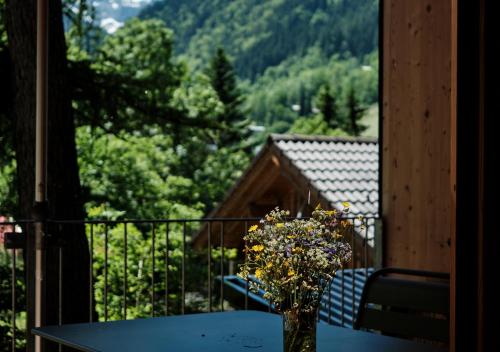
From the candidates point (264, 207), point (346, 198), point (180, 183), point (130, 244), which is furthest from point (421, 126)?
point (180, 183)

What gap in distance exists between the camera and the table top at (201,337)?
5.92 feet

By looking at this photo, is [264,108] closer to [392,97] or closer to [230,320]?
[392,97]

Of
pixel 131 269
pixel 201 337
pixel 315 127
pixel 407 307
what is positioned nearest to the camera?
pixel 201 337

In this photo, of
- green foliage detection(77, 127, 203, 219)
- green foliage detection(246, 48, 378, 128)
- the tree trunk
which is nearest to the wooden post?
the tree trunk

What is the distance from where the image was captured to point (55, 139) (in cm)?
570

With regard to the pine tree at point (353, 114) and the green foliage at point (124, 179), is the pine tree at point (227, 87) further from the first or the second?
the green foliage at point (124, 179)

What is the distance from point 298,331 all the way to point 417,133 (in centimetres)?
294

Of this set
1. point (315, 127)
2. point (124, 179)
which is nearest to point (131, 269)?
point (124, 179)

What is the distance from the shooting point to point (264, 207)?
11.2 m

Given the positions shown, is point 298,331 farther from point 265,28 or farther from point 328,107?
point 265,28

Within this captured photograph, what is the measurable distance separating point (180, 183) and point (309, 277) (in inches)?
643

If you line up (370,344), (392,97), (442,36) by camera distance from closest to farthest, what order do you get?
(370,344), (442,36), (392,97)

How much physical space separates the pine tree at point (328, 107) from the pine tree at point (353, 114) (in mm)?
484

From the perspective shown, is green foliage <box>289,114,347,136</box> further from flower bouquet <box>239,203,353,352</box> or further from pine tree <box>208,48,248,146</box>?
flower bouquet <box>239,203,353,352</box>
